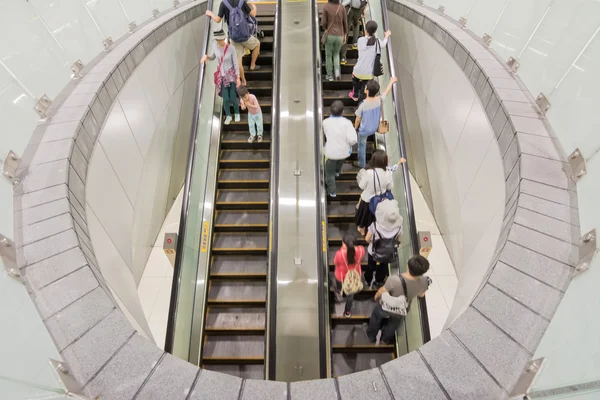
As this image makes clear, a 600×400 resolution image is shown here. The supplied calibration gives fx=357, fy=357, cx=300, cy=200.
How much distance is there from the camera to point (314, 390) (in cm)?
228

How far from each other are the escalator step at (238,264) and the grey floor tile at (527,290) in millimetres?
3345

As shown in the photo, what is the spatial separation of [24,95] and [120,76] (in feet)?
4.57

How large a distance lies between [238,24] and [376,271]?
418 cm

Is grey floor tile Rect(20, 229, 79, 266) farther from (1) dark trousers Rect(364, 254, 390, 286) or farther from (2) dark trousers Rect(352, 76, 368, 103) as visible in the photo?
(2) dark trousers Rect(352, 76, 368, 103)

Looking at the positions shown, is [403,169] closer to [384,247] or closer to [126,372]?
[384,247]

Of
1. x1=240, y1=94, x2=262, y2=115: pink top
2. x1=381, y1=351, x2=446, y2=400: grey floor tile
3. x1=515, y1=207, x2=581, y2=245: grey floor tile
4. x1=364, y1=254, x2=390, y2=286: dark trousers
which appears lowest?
x1=364, y1=254, x2=390, y2=286: dark trousers

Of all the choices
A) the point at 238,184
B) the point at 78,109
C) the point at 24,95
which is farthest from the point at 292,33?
the point at 24,95

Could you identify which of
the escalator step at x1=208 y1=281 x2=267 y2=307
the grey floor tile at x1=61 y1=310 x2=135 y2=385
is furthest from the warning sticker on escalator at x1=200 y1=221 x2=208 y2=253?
the grey floor tile at x1=61 y1=310 x2=135 y2=385

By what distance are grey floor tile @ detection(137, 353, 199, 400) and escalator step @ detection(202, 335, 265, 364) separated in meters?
2.47

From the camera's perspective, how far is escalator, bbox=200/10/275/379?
4.86m

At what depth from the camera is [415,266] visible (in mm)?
2973

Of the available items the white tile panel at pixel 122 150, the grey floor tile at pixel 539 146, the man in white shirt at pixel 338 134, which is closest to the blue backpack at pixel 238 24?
the white tile panel at pixel 122 150

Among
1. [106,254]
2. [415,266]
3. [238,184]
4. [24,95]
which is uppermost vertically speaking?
[24,95]

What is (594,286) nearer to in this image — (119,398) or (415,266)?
(415,266)
